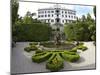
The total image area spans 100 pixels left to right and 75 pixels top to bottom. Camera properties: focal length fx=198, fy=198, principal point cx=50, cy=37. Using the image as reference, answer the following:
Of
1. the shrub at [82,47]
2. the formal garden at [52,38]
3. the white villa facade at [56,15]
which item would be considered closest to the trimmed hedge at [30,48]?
the formal garden at [52,38]

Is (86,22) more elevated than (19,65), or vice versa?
(86,22)

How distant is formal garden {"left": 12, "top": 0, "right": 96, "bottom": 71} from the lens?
255 cm

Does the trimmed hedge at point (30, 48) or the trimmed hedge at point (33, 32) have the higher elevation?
the trimmed hedge at point (33, 32)

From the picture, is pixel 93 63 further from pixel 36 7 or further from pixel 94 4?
pixel 36 7

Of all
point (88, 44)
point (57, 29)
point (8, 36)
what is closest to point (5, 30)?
point (8, 36)

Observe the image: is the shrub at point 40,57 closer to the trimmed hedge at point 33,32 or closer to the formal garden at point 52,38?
the formal garden at point 52,38

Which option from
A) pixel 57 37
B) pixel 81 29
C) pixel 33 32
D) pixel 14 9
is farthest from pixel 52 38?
pixel 14 9

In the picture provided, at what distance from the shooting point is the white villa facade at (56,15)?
8.69ft

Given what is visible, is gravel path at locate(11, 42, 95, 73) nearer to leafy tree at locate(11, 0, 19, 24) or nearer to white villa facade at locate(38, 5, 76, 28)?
leafy tree at locate(11, 0, 19, 24)

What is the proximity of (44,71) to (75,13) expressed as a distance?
0.91 m

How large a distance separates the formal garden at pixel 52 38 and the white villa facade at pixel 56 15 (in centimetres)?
6

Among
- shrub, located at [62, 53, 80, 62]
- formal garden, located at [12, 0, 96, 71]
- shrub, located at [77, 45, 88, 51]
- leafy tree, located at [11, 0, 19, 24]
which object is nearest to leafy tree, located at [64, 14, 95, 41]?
formal garden, located at [12, 0, 96, 71]

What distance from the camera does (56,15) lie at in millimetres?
2699

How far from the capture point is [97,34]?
2.93 metres
